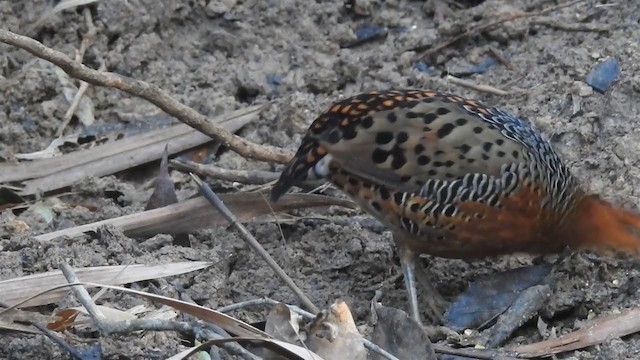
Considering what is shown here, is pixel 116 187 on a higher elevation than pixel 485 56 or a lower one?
lower

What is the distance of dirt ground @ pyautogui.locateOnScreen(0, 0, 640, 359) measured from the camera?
5195mm

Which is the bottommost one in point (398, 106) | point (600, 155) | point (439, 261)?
point (439, 261)

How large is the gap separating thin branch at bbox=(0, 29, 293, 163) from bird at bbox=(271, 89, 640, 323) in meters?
0.74

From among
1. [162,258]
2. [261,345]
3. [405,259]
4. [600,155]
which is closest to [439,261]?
[405,259]

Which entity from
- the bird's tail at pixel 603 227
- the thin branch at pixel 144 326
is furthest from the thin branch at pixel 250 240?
the bird's tail at pixel 603 227

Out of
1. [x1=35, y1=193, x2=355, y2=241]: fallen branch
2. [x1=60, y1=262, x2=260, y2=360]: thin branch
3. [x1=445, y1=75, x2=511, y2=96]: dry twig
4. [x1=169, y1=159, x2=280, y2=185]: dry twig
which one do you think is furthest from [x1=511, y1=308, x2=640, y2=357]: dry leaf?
[x1=445, y1=75, x2=511, y2=96]: dry twig

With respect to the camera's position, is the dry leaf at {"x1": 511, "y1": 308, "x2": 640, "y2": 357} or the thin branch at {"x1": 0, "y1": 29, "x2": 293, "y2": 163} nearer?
the dry leaf at {"x1": 511, "y1": 308, "x2": 640, "y2": 357}

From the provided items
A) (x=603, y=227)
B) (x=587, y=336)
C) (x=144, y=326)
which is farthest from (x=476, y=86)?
(x=144, y=326)

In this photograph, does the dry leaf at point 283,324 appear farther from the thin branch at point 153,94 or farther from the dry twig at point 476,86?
the dry twig at point 476,86

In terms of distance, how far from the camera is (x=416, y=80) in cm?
664

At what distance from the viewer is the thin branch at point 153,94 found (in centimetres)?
533

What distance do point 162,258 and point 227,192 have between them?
31.2 inches

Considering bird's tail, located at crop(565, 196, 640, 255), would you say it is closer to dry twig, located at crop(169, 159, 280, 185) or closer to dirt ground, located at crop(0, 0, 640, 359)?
dirt ground, located at crop(0, 0, 640, 359)

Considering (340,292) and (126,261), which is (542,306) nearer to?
(340,292)
